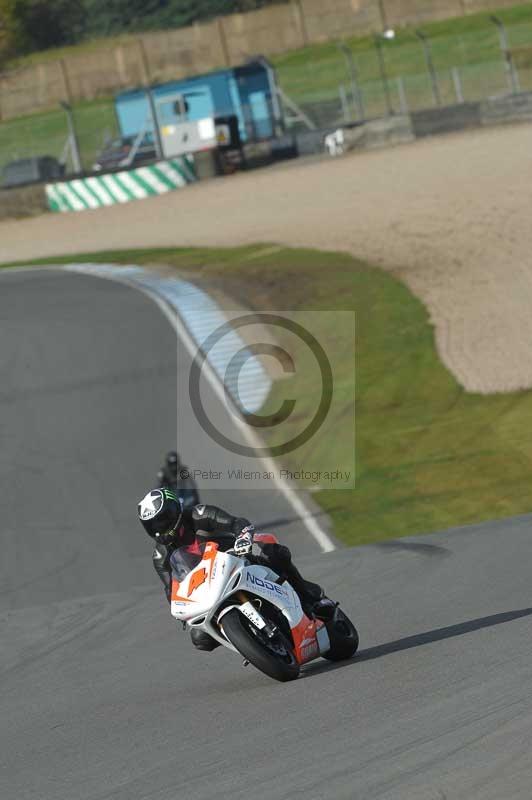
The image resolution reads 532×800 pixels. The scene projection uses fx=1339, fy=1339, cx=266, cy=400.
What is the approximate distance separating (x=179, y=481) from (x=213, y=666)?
5808mm

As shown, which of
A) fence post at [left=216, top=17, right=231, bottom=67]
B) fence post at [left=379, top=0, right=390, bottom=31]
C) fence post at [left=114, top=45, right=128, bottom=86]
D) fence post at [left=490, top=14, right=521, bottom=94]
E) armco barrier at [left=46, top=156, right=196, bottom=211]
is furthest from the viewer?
fence post at [left=114, top=45, right=128, bottom=86]

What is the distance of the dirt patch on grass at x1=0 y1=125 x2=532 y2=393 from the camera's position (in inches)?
837

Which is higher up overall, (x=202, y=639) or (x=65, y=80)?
(x=65, y=80)

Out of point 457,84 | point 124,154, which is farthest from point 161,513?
point 124,154

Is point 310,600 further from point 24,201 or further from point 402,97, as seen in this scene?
point 402,97

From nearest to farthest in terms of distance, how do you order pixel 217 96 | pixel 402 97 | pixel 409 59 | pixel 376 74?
pixel 402 97 → pixel 217 96 → pixel 376 74 → pixel 409 59

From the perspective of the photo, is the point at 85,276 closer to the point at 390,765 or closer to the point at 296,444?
the point at 296,444

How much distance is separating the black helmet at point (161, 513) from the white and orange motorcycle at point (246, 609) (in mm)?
164

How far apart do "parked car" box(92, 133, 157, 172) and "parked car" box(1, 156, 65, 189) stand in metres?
1.49

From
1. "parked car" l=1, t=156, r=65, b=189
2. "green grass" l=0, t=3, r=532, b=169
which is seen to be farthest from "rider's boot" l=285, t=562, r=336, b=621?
"parked car" l=1, t=156, r=65, b=189

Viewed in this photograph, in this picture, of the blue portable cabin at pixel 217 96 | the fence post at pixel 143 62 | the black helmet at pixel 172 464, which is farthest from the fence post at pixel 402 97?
the black helmet at pixel 172 464

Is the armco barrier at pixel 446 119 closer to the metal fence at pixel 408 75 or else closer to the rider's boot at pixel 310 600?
the metal fence at pixel 408 75

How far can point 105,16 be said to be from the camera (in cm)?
8331

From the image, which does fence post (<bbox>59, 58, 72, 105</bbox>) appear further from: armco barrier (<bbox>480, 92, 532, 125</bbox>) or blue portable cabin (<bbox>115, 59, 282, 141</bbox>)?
armco barrier (<bbox>480, 92, 532, 125</bbox>)
